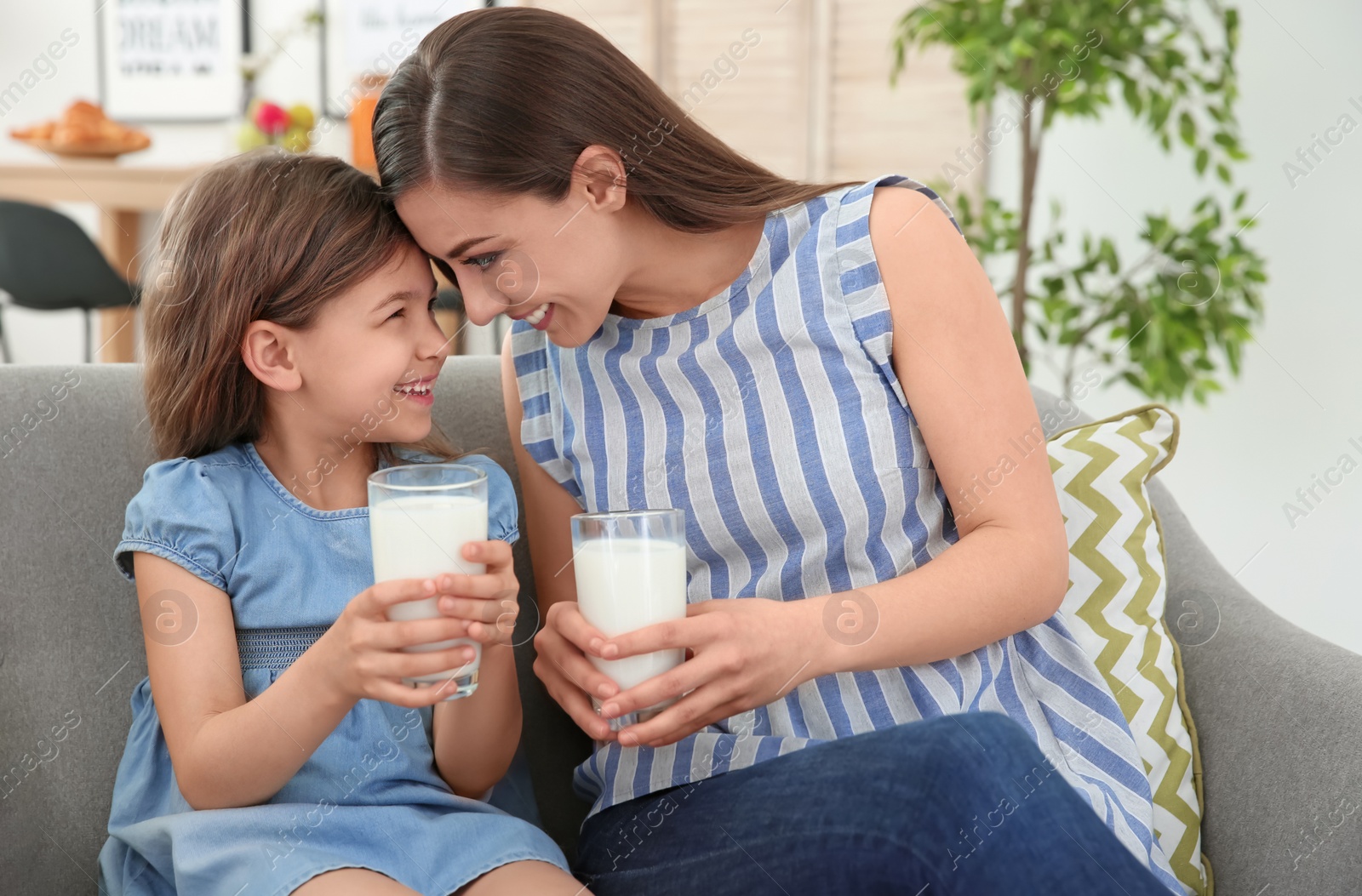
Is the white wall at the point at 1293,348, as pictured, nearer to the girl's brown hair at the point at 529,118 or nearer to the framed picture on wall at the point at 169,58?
the girl's brown hair at the point at 529,118

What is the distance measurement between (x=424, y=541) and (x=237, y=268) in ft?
1.45

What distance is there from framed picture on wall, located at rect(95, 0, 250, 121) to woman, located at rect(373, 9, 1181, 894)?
14.6 ft

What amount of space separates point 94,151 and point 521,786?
3.50 m

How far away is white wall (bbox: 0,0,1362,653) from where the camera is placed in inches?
110

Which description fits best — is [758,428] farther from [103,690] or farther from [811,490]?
[103,690]

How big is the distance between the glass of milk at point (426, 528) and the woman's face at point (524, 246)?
0.79ft

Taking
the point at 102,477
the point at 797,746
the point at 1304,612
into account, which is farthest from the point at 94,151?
the point at 1304,612

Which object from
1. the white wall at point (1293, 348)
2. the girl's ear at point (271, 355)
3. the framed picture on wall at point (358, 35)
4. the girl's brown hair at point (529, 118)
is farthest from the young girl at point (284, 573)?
the framed picture on wall at point (358, 35)

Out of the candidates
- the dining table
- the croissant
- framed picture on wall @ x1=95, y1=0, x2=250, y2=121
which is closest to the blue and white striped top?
the dining table

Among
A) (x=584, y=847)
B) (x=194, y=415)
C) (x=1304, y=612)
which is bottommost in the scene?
(x=1304, y=612)

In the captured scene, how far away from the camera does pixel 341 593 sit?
1.17 metres

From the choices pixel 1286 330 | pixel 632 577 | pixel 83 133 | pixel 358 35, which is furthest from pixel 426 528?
pixel 358 35

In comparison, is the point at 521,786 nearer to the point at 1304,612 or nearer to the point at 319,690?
the point at 319,690

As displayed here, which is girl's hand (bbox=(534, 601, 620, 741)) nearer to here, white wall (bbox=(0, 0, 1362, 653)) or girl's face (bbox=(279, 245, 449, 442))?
girl's face (bbox=(279, 245, 449, 442))
